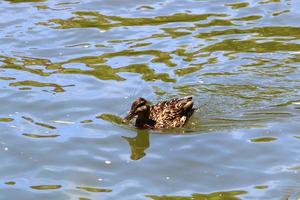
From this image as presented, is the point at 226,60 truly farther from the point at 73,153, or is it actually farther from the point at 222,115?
the point at 73,153

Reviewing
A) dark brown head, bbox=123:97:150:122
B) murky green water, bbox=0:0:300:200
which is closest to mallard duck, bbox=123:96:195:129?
dark brown head, bbox=123:97:150:122

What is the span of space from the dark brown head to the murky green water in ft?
0.89

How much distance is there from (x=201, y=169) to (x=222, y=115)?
221cm

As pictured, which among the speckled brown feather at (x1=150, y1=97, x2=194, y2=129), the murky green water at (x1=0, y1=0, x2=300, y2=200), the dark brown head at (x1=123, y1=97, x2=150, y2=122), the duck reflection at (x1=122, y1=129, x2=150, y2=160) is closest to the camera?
the murky green water at (x1=0, y1=0, x2=300, y2=200)

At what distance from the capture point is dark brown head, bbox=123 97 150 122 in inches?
564

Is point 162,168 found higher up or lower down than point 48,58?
lower down

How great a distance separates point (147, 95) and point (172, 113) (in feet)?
4.34

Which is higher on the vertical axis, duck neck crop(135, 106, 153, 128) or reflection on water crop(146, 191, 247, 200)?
duck neck crop(135, 106, 153, 128)

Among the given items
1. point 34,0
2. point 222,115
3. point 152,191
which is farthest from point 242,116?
point 34,0

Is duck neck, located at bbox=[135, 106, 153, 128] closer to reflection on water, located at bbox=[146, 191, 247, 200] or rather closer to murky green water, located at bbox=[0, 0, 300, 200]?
murky green water, located at bbox=[0, 0, 300, 200]

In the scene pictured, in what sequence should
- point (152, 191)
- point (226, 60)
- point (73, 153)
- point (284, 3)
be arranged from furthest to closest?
point (284, 3)
point (226, 60)
point (73, 153)
point (152, 191)

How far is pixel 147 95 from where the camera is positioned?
51.8ft

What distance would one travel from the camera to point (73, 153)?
43.6 ft

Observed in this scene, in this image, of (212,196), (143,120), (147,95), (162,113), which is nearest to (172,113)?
(162,113)
